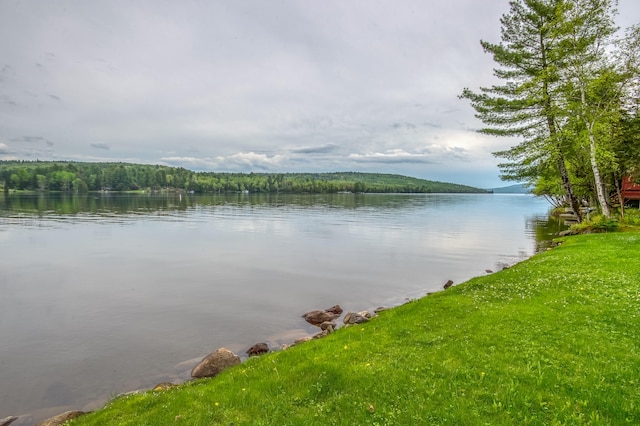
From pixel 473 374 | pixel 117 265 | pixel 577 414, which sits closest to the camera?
pixel 577 414

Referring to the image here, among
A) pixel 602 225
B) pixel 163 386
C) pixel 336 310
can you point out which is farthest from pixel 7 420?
pixel 602 225

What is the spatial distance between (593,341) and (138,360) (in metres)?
16.2

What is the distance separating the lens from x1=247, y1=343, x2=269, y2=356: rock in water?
51.8ft

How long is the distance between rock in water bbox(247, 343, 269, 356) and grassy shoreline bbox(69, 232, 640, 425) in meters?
2.99

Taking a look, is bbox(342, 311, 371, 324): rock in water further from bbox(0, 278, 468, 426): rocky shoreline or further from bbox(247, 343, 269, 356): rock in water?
bbox(247, 343, 269, 356): rock in water

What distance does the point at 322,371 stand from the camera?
973cm

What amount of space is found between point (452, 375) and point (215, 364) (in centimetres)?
889

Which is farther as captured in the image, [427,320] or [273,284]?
[273,284]

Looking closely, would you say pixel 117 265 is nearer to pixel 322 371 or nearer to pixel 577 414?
pixel 322 371

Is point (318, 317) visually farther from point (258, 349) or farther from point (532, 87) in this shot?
point (532, 87)

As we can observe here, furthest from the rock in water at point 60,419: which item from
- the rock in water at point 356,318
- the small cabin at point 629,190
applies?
the small cabin at point 629,190

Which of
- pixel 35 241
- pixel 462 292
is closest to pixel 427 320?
pixel 462 292

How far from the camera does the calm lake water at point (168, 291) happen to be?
14586mm

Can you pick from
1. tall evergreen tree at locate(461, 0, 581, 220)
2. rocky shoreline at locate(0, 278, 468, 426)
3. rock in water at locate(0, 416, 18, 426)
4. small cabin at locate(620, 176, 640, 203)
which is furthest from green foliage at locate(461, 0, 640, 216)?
rock in water at locate(0, 416, 18, 426)
